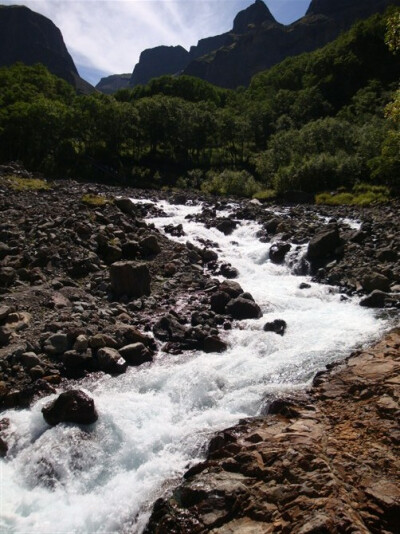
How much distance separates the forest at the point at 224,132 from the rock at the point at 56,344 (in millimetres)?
31150

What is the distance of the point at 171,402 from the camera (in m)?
12.4

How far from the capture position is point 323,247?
958 inches

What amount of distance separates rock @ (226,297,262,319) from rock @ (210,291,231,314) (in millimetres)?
460

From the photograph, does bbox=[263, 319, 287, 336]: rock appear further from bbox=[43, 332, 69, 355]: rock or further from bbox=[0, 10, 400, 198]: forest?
bbox=[0, 10, 400, 198]: forest

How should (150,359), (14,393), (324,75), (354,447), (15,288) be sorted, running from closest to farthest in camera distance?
(354,447), (14,393), (150,359), (15,288), (324,75)

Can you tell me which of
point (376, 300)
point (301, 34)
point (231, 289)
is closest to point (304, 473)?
point (376, 300)

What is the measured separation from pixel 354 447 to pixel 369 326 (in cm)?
809

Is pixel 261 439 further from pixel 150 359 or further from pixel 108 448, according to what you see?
pixel 150 359

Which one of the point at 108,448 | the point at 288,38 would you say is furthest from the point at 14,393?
the point at 288,38

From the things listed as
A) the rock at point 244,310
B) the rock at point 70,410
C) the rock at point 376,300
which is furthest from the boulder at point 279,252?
the rock at point 70,410

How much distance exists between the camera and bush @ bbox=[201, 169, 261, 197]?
54.0 m

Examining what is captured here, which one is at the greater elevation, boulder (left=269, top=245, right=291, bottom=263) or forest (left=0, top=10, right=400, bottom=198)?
forest (left=0, top=10, right=400, bottom=198)

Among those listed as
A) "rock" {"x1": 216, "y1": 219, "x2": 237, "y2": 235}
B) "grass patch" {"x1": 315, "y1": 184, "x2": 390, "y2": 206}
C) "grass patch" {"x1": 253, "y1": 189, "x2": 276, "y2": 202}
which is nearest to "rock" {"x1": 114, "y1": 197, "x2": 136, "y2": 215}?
"rock" {"x1": 216, "y1": 219, "x2": 237, "y2": 235}

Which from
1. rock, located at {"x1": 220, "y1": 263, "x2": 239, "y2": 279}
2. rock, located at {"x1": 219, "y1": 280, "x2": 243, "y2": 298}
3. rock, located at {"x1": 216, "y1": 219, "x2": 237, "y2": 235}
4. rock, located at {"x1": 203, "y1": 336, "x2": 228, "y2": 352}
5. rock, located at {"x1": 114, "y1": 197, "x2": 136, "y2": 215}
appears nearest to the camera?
rock, located at {"x1": 203, "y1": 336, "x2": 228, "y2": 352}
